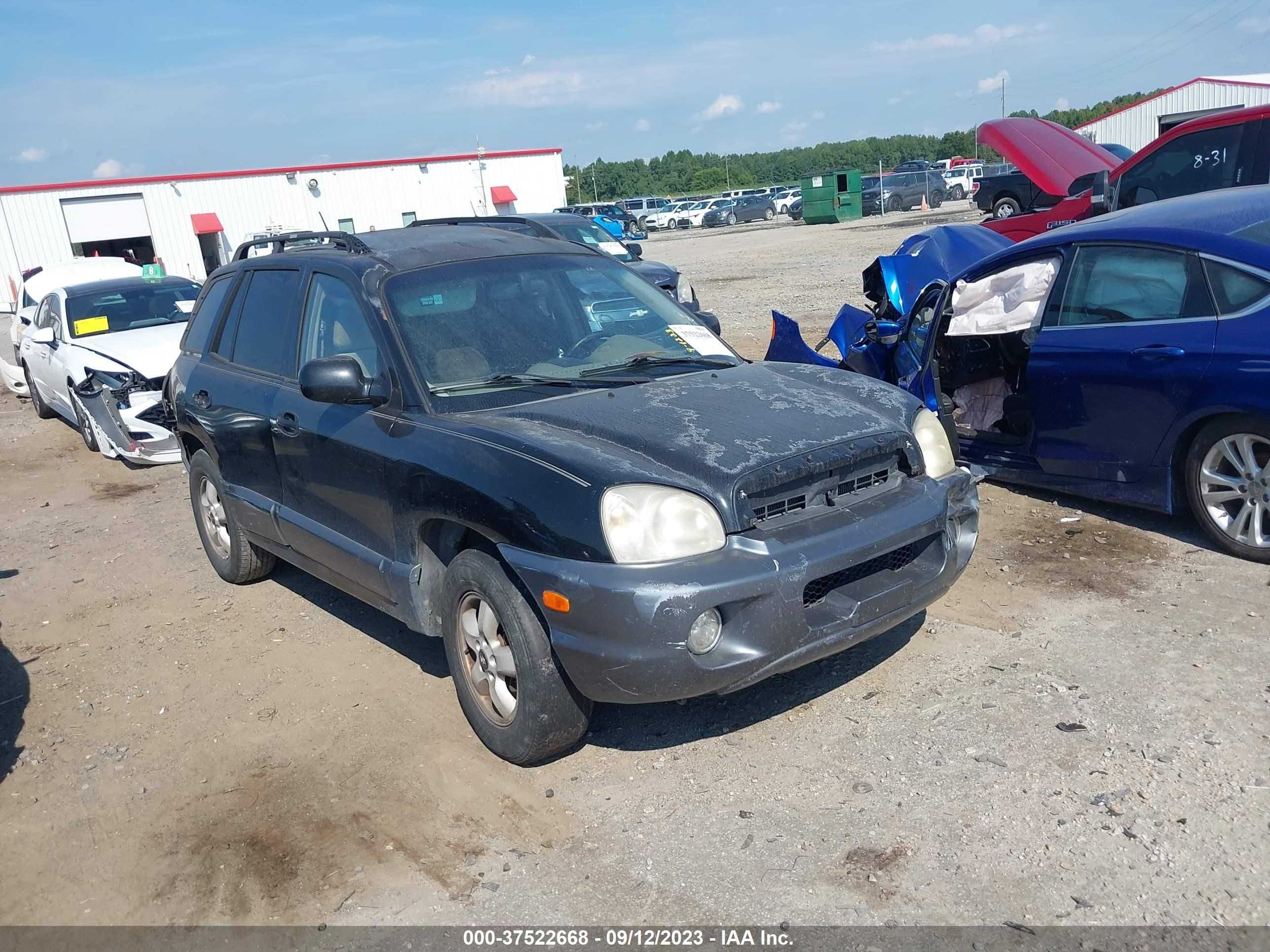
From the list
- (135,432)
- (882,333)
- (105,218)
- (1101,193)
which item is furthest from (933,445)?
(105,218)

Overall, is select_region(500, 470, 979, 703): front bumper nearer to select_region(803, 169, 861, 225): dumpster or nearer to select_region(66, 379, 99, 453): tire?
select_region(66, 379, 99, 453): tire

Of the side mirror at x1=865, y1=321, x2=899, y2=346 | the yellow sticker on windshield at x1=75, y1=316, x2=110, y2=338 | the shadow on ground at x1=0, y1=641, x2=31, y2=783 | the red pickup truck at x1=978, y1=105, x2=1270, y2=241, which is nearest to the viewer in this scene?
the shadow on ground at x1=0, y1=641, x2=31, y2=783

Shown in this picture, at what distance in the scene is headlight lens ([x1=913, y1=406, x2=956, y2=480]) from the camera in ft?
13.5

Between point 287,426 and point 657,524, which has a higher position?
point 287,426

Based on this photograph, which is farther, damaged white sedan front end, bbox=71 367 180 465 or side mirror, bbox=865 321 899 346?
damaged white sedan front end, bbox=71 367 180 465

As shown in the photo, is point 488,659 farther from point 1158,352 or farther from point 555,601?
point 1158,352

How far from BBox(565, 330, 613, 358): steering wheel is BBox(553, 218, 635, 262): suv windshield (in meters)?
8.38

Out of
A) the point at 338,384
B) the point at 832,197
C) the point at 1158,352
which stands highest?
the point at 338,384

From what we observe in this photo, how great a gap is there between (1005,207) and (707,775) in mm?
26779

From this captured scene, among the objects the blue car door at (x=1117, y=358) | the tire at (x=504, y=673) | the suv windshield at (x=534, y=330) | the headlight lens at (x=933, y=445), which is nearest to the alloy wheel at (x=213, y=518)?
the suv windshield at (x=534, y=330)

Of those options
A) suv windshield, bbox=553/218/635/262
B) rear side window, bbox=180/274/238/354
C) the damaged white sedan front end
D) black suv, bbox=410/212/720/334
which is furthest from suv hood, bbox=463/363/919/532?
suv windshield, bbox=553/218/635/262

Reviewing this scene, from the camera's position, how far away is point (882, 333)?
23.4ft

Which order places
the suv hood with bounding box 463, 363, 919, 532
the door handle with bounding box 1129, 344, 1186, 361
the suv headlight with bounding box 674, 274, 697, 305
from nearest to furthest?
the suv hood with bounding box 463, 363, 919, 532 < the door handle with bounding box 1129, 344, 1186, 361 < the suv headlight with bounding box 674, 274, 697, 305

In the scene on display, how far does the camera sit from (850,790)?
3.50 m
